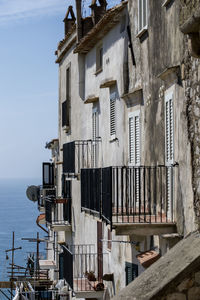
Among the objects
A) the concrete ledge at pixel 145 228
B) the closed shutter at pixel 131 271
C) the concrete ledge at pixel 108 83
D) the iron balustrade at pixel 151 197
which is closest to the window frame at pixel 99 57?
the concrete ledge at pixel 108 83

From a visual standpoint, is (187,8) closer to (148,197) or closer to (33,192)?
(148,197)

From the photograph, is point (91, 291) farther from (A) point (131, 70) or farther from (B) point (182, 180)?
(B) point (182, 180)

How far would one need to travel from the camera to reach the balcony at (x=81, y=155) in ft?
73.0

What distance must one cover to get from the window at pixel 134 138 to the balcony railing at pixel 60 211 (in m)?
9.65

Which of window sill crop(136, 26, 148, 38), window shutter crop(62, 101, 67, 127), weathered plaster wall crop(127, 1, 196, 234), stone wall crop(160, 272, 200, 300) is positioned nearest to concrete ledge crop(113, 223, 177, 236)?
weathered plaster wall crop(127, 1, 196, 234)

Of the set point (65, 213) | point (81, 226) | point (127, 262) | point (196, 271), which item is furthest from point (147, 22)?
point (65, 213)

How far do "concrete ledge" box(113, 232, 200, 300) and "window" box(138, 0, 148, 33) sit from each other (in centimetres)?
685

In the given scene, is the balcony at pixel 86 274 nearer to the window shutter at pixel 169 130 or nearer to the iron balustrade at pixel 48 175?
the window shutter at pixel 169 130

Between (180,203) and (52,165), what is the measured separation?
22981mm

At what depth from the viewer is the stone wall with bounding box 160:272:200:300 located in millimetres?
9695

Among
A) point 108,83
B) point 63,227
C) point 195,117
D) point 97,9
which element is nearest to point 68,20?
point 97,9

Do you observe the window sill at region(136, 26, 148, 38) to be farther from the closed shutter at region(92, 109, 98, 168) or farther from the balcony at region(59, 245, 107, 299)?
the balcony at region(59, 245, 107, 299)

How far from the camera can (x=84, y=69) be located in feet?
81.1

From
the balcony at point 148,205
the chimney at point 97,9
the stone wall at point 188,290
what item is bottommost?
the stone wall at point 188,290
